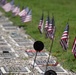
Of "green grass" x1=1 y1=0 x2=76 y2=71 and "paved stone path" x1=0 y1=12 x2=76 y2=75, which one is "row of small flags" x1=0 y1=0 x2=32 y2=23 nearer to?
"paved stone path" x1=0 y1=12 x2=76 y2=75

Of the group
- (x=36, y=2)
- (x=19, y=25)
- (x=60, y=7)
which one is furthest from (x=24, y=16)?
(x=36, y=2)

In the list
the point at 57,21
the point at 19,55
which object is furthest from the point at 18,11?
the point at 57,21

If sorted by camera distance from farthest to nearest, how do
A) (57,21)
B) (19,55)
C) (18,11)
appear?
(57,21)
(18,11)
(19,55)

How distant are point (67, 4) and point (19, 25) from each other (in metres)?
18.8

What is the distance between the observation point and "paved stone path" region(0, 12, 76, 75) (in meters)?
23.8

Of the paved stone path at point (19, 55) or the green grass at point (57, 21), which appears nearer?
the paved stone path at point (19, 55)

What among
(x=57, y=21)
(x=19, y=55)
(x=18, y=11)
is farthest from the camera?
(x=57, y=21)

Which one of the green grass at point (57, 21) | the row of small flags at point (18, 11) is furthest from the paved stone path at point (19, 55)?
the row of small flags at point (18, 11)

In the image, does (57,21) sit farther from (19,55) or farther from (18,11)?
(19,55)

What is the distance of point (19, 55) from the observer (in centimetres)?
2752

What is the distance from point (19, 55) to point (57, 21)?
15.4m

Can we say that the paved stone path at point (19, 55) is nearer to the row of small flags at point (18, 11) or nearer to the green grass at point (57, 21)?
the green grass at point (57, 21)

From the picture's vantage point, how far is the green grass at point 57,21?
89.2ft

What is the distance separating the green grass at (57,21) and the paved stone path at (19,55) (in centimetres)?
93
